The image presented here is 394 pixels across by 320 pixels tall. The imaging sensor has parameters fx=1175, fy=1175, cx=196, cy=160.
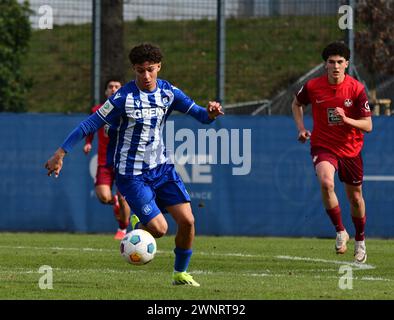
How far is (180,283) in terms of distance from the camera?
9945 millimetres

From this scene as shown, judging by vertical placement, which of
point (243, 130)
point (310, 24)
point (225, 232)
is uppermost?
point (310, 24)

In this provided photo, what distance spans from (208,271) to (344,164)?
7.00ft

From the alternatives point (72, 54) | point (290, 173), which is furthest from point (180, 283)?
point (72, 54)

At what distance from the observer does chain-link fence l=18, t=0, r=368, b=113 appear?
18.6 meters

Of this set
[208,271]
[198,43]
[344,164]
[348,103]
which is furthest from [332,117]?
[198,43]

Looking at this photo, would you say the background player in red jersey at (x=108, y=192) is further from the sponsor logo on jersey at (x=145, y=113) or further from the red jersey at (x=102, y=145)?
the sponsor logo on jersey at (x=145, y=113)

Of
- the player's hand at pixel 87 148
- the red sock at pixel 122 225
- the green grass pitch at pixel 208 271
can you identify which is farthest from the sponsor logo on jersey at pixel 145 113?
the red sock at pixel 122 225

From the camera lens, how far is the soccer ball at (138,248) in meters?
9.85

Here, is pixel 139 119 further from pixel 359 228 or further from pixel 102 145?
pixel 102 145

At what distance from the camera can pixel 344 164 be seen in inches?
496

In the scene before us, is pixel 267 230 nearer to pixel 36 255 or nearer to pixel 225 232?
pixel 225 232

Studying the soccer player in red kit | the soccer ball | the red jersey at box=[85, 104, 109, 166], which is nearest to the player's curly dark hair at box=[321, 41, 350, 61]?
the soccer player in red kit

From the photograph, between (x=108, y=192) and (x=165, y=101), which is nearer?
(x=165, y=101)
